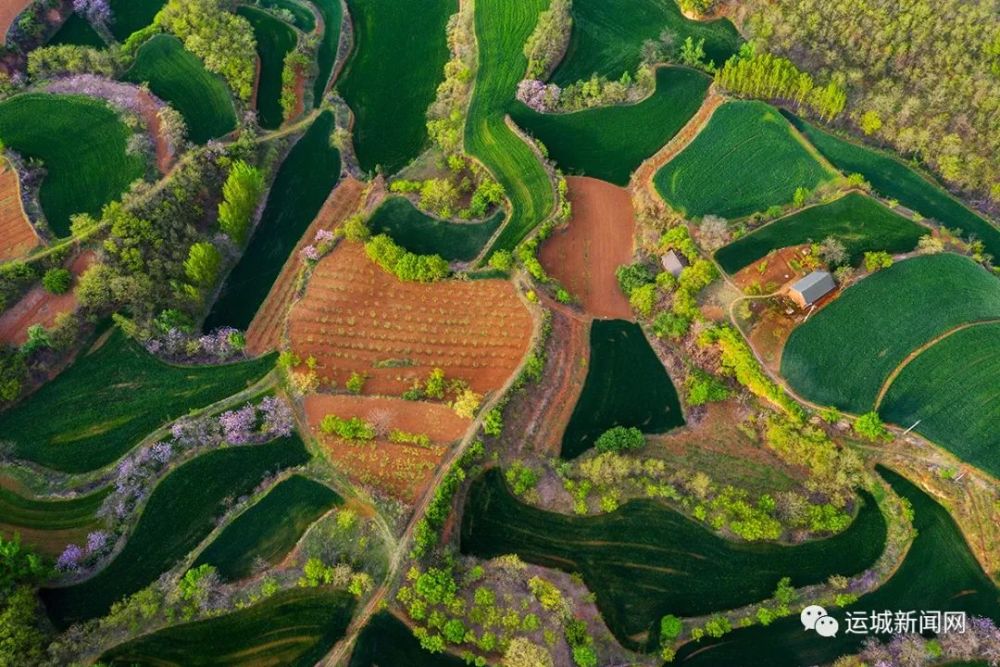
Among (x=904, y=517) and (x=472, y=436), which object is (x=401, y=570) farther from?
(x=904, y=517)

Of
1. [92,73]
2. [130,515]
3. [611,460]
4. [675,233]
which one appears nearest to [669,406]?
[611,460]

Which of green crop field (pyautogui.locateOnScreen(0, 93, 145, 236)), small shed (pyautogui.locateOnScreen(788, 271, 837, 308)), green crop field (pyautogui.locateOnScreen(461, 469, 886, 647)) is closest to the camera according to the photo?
green crop field (pyautogui.locateOnScreen(461, 469, 886, 647))

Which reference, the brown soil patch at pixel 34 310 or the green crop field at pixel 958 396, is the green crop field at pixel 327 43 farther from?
the green crop field at pixel 958 396

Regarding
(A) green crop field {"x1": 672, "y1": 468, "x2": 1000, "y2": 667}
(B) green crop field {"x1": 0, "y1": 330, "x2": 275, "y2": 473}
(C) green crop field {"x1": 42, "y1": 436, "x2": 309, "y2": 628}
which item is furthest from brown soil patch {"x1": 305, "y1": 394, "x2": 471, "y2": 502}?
(A) green crop field {"x1": 672, "y1": 468, "x2": 1000, "y2": 667}

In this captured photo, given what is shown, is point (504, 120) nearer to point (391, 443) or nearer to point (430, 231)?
point (430, 231)

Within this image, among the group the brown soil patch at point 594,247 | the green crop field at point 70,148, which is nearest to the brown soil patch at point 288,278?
the green crop field at point 70,148

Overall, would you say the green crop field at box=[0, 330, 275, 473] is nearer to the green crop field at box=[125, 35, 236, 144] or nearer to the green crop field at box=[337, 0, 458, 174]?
the green crop field at box=[125, 35, 236, 144]
